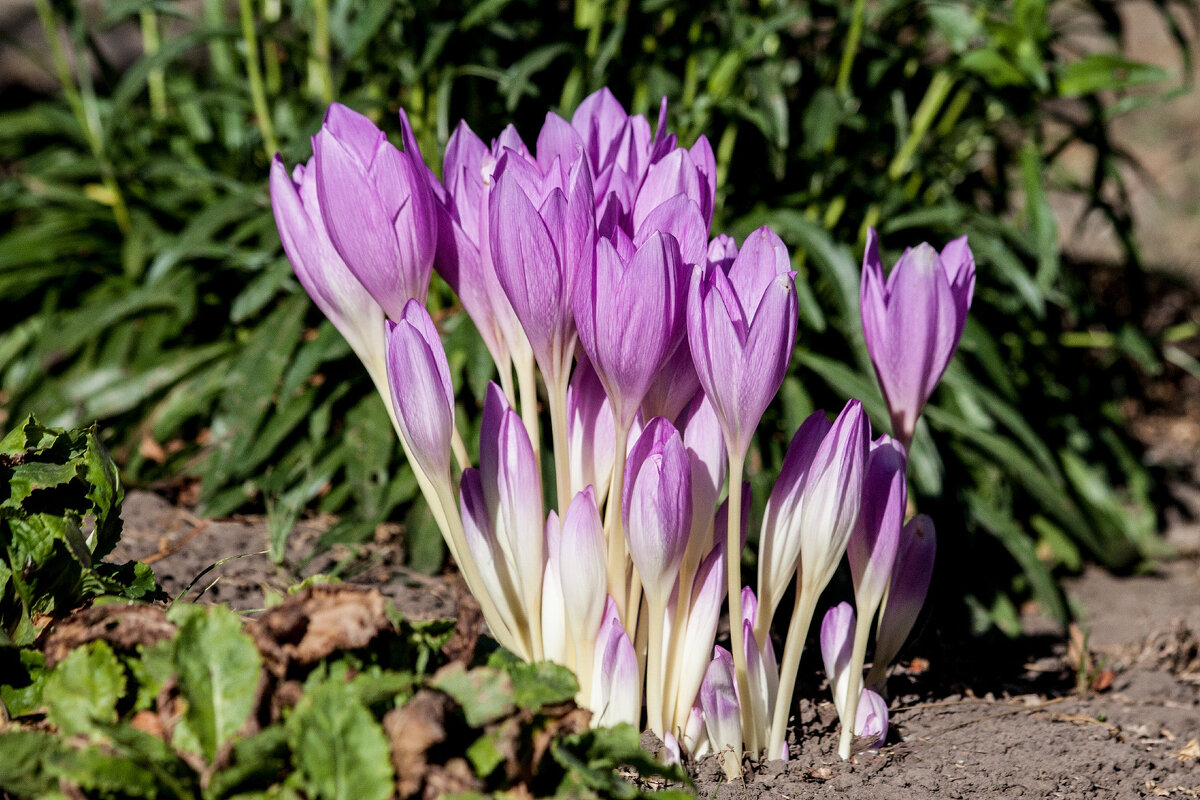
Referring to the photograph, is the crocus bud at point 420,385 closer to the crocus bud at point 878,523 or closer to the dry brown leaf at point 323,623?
the dry brown leaf at point 323,623

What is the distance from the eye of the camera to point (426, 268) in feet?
3.92

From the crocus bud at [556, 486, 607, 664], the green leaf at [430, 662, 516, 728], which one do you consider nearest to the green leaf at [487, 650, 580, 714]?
the green leaf at [430, 662, 516, 728]

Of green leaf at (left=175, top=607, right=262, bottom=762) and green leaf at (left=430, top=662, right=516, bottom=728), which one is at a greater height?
green leaf at (left=175, top=607, right=262, bottom=762)

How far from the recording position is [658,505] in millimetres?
1103

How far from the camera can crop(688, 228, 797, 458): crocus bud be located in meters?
1.06

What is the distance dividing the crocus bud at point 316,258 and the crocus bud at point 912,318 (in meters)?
0.62

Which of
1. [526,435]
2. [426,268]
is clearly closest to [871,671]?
[526,435]

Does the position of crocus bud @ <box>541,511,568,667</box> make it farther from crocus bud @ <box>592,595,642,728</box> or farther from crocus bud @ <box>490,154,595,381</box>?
crocus bud @ <box>490,154,595,381</box>

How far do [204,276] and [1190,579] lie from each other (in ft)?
9.14

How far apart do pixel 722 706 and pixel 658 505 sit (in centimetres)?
30

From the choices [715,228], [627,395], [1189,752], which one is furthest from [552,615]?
[715,228]

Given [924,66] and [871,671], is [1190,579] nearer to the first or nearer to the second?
[924,66]

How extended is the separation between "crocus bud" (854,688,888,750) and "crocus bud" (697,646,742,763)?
20 centimetres

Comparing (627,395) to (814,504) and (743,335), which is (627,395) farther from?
(814,504)
